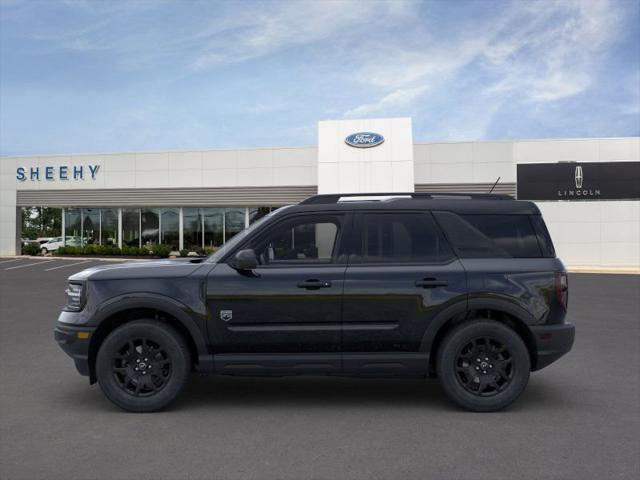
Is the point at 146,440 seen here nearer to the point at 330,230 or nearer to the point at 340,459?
the point at 340,459

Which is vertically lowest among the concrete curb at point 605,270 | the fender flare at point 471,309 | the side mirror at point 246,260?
the concrete curb at point 605,270

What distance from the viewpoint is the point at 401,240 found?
17.6ft

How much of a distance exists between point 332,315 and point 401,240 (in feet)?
3.06

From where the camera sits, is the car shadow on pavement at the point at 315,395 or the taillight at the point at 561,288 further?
the car shadow on pavement at the point at 315,395

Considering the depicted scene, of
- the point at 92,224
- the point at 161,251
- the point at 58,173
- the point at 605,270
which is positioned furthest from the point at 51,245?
the point at 605,270

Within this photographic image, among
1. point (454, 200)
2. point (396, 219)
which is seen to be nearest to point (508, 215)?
point (454, 200)

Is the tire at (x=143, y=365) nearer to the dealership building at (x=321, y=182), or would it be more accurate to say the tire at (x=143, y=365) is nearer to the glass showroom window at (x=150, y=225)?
the dealership building at (x=321, y=182)

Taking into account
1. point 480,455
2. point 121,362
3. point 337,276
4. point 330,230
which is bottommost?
point 480,455

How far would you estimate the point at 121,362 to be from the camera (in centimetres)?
523

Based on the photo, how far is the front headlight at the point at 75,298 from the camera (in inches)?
208

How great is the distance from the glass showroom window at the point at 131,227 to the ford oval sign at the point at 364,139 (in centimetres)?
1391

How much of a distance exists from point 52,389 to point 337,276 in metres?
3.20

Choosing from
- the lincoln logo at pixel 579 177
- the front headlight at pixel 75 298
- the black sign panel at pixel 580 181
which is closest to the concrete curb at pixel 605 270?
the black sign panel at pixel 580 181

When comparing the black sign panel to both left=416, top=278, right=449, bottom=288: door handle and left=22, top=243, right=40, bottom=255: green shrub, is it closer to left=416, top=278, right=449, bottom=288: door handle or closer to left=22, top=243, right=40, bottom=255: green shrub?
left=416, top=278, right=449, bottom=288: door handle
